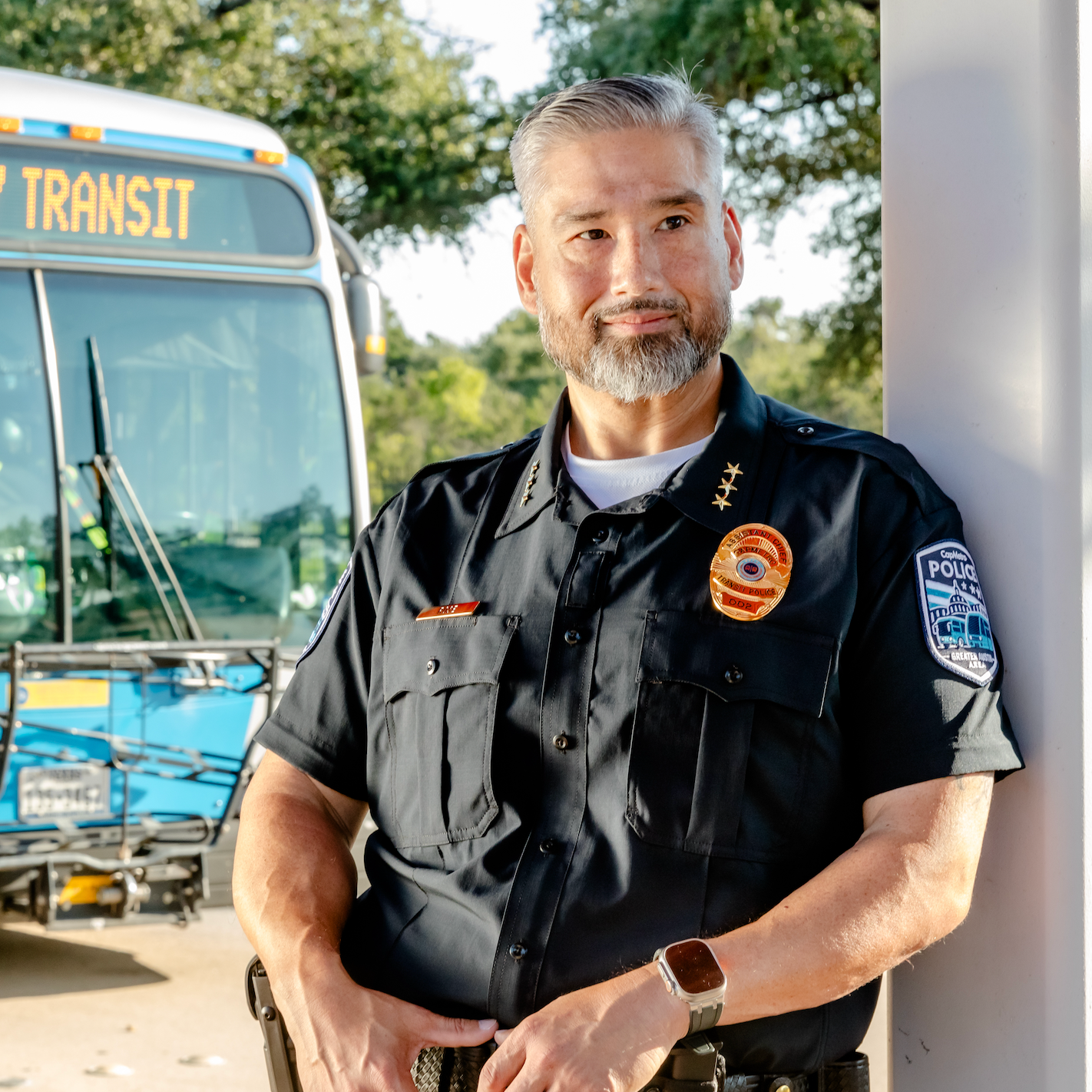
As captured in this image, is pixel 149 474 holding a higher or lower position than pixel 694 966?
higher

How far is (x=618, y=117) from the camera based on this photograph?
6.18 feet

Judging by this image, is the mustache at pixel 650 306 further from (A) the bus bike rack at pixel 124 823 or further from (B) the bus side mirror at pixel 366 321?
(B) the bus side mirror at pixel 366 321

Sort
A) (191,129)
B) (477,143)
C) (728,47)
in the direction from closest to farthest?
(191,129)
(728,47)
(477,143)

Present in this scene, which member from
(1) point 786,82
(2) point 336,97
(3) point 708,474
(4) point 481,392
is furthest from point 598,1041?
(4) point 481,392

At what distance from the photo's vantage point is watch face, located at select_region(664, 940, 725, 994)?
149 cm

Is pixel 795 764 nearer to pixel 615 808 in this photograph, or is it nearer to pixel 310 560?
pixel 615 808

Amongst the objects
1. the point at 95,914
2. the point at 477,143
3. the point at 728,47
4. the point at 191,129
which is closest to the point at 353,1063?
the point at 95,914

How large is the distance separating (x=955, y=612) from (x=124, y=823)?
13.2ft

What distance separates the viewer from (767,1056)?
1.59 metres

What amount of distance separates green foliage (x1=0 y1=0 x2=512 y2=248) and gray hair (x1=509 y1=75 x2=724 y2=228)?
38.2 ft

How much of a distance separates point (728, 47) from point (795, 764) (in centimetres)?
1062

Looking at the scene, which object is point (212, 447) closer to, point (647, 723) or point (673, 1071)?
point (647, 723)

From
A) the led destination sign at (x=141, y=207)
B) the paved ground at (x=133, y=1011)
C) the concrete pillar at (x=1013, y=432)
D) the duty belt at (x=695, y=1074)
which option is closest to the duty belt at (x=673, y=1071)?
the duty belt at (x=695, y=1074)

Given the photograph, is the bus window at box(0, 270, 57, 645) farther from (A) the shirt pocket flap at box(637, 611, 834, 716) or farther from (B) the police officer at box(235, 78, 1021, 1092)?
(A) the shirt pocket flap at box(637, 611, 834, 716)
